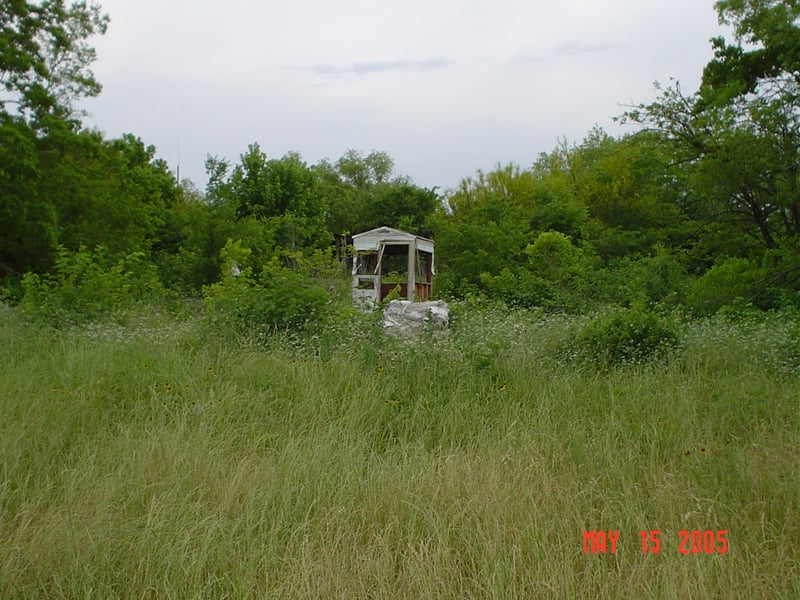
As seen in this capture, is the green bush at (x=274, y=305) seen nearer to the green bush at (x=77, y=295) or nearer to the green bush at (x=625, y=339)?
the green bush at (x=77, y=295)

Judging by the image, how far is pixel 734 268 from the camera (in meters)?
10.7

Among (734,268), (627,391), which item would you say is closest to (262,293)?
(627,391)

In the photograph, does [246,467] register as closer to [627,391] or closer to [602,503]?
[602,503]

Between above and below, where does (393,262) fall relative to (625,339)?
above

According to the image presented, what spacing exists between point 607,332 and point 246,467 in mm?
4017

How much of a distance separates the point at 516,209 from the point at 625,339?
588 inches

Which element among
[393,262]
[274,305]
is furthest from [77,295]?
[393,262]

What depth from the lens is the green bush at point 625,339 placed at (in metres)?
6.65

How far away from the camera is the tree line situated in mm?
10352

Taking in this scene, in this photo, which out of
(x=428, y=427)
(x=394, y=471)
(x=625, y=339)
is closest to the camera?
(x=394, y=471)

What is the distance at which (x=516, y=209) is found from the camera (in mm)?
21328

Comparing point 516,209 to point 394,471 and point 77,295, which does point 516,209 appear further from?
point 394,471

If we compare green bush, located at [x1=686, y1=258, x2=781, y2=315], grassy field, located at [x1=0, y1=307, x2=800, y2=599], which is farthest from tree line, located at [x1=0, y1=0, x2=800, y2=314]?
grassy field, located at [x1=0, y1=307, x2=800, y2=599]

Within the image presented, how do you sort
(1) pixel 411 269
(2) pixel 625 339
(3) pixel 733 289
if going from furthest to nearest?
(1) pixel 411 269
(3) pixel 733 289
(2) pixel 625 339
